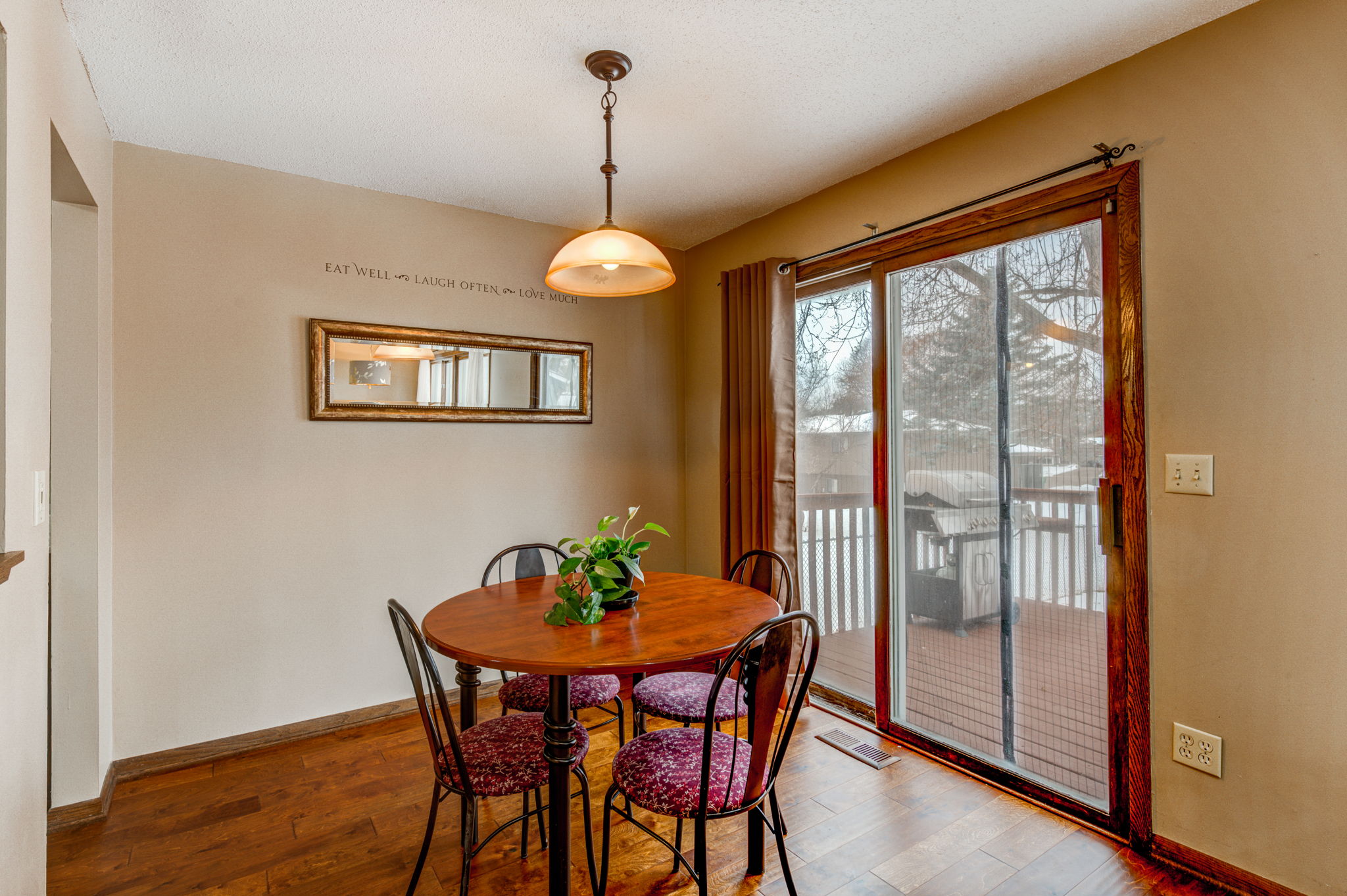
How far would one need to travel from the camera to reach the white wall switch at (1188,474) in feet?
6.32

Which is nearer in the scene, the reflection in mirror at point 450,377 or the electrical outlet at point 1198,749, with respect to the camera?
the electrical outlet at point 1198,749

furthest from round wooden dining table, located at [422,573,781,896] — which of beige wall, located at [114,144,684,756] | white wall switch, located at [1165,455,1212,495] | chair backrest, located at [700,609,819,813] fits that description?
white wall switch, located at [1165,455,1212,495]

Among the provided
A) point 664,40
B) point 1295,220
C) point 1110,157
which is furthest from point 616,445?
point 1295,220

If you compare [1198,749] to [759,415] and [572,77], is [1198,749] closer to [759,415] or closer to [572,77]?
[759,415]

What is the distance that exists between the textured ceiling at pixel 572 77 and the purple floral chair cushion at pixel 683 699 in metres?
2.03

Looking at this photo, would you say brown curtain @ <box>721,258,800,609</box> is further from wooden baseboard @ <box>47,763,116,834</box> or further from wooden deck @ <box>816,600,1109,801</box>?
wooden baseboard @ <box>47,763,116,834</box>

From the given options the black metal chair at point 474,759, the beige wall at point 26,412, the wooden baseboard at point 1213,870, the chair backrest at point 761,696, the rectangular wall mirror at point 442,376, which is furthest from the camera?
the rectangular wall mirror at point 442,376

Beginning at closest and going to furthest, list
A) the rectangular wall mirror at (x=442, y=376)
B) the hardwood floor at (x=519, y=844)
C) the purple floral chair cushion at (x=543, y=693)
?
the hardwood floor at (x=519, y=844)
the purple floral chair cushion at (x=543, y=693)
the rectangular wall mirror at (x=442, y=376)

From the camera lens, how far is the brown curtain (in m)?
3.31

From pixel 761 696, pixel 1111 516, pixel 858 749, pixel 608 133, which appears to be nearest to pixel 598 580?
pixel 761 696

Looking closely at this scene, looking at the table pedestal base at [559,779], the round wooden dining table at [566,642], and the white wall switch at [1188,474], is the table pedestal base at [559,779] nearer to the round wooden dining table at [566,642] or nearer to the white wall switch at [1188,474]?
the round wooden dining table at [566,642]

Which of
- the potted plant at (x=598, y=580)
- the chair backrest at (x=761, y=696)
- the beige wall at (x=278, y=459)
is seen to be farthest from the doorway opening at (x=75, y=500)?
the chair backrest at (x=761, y=696)

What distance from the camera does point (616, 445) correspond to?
391 centimetres

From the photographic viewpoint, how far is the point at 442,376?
3303 mm
